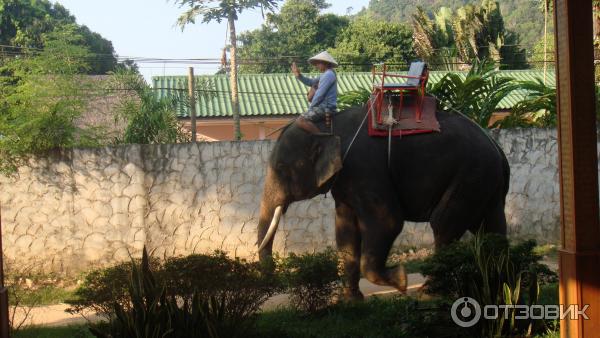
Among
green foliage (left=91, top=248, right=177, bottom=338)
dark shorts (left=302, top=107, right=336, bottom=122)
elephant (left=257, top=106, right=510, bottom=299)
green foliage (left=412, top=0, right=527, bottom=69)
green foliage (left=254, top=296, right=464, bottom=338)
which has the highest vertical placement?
green foliage (left=412, top=0, right=527, bottom=69)

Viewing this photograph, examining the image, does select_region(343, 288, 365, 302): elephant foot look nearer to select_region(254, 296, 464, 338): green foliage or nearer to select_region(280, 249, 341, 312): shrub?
select_region(254, 296, 464, 338): green foliage

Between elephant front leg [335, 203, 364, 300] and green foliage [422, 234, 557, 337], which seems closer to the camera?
green foliage [422, 234, 557, 337]

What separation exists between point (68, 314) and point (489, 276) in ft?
17.7

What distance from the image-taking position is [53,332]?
25.5 ft

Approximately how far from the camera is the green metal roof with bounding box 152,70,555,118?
68.1 feet

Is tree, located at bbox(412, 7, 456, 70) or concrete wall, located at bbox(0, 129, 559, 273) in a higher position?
tree, located at bbox(412, 7, 456, 70)

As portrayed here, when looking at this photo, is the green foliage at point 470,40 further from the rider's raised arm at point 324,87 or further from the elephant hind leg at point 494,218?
the rider's raised arm at point 324,87

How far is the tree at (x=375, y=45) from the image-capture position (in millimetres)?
30562

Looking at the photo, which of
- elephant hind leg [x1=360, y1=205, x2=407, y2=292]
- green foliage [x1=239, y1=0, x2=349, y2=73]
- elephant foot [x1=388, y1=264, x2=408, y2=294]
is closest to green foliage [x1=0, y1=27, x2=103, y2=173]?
elephant hind leg [x1=360, y1=205, x2=407, y2=292]

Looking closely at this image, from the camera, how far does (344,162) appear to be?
26.2 feet

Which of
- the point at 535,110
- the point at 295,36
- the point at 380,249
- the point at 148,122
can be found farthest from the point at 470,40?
the point at 380,249

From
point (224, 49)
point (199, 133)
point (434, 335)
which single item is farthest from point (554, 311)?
point (224, 49)

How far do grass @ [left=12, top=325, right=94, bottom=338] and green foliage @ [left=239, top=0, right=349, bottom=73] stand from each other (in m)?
26.0

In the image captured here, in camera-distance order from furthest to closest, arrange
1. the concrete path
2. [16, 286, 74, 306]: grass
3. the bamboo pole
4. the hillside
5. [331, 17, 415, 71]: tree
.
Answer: the hillside < [331, 17, 415, 71]: tree < [16, 286, 74, 306]: grass < the concrete path < the bamboo pole
